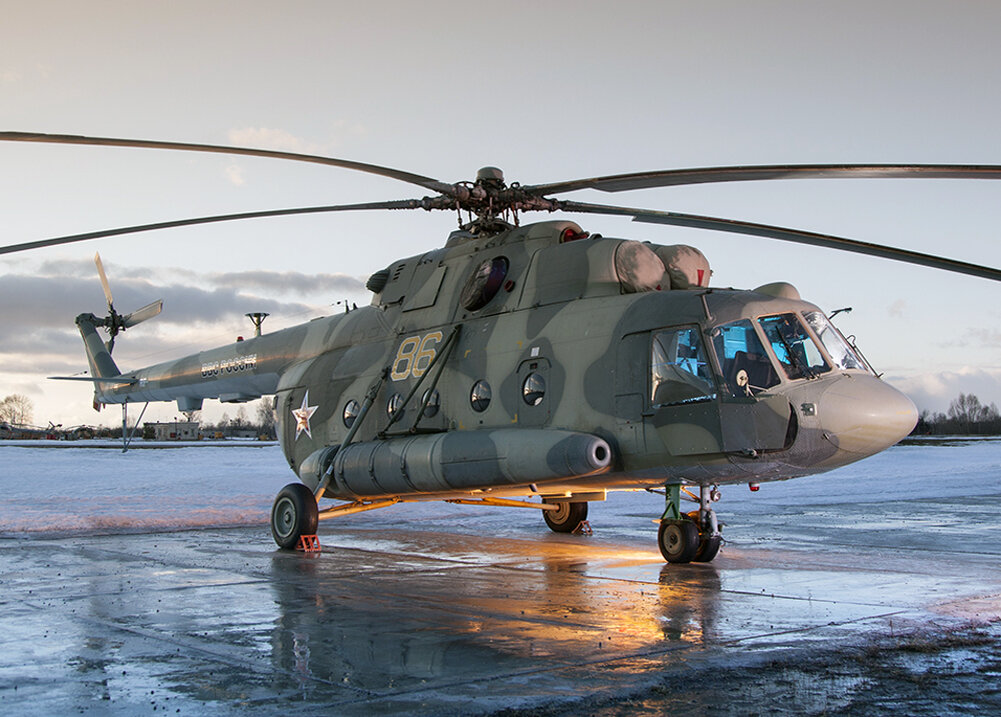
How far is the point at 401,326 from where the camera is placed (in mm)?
13273

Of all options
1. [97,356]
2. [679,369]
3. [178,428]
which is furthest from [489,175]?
[178,428]

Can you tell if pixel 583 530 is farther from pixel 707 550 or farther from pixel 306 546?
pixel 306 546

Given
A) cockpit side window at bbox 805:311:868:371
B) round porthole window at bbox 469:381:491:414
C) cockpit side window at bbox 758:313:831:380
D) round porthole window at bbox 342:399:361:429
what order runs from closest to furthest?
cockpit side window at bbox 758:313:831:380, cockpit side window at bbox 805:311:868:371, round porthole window at bbox 469:381:491:414, round porthole window at bbox 342:399:361:429

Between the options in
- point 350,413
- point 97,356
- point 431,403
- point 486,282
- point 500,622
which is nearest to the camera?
point 500,622

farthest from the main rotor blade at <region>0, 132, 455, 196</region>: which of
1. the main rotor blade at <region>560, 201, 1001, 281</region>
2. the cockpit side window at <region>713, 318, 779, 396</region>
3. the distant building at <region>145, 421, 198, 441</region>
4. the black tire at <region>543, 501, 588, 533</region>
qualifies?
the distant building at <region>145, 421, 198, 441</region>

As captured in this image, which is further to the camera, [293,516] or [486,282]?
[293,516]

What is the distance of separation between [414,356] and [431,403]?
0.83 meters

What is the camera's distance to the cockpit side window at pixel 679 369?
9531 mm

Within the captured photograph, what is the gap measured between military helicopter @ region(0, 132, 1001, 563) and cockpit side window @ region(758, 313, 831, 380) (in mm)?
19

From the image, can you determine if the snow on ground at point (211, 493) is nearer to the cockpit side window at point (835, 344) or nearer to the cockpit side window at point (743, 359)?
the cockpit side window at point (835, 344)

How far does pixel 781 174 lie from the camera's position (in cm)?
868

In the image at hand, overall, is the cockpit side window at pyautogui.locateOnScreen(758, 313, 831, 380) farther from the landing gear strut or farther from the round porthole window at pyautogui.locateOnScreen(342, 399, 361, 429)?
the round porthole window at pyautogui.locateOnScreen(342, 399, 361, 429)

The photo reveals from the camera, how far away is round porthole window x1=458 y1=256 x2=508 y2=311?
38.9ft

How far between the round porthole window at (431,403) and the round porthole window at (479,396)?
2.19 ft
